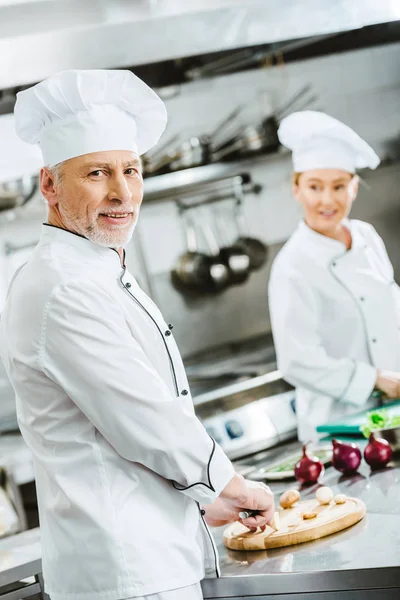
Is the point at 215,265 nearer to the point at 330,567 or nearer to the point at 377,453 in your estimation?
the point at 377,453

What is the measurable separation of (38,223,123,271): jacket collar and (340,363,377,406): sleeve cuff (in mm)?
1265

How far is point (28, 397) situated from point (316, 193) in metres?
1.70

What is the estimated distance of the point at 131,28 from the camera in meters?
2.71

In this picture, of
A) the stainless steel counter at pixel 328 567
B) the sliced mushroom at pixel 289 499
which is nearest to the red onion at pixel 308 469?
the sliced mushroom at pixel 289 499

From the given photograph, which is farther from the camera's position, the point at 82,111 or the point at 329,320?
the point at 329,320

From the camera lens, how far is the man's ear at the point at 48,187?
1654 millimetres

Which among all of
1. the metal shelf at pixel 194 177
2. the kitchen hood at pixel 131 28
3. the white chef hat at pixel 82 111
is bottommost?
the white chef hat at pixel 82 111

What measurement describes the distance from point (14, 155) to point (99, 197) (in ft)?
5.55

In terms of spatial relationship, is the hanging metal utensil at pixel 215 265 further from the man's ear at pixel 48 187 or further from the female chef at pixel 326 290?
the man's ear at pixel 48 187

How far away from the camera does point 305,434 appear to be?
116 inches

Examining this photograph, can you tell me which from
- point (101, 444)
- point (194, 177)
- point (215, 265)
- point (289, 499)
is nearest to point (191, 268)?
point (215, 265)

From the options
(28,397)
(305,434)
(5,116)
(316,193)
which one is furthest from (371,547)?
(5,116)

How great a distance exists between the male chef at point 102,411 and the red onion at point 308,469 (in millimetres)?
441

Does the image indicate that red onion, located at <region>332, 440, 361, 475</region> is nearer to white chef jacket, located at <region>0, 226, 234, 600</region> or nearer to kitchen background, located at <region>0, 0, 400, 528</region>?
white chef jacket, located at <region>0, 226, 234, 600</region>
